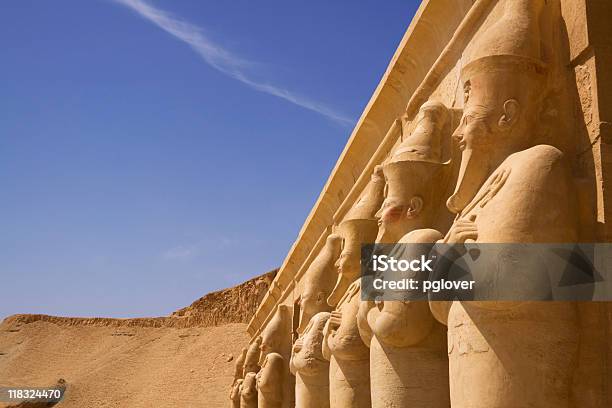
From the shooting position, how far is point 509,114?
10.9 ft

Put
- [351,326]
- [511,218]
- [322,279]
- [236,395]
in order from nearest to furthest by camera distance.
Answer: [511,218]
[351,326]
[322,279]
[236,395]

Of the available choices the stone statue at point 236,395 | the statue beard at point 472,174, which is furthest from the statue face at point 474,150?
the stone statue at point 236,395

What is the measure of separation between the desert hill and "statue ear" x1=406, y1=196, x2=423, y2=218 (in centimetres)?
2211

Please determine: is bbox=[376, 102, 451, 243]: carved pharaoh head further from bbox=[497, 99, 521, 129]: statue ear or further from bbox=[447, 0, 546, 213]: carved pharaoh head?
bbox=[497, 99, 521, 129]: statue ear

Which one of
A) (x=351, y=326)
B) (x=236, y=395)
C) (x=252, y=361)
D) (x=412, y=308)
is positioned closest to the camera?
(x=412, y=308)

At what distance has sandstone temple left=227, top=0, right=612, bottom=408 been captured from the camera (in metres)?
2.87

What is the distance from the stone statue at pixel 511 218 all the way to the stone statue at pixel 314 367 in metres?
2.96

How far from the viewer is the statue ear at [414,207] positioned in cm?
423

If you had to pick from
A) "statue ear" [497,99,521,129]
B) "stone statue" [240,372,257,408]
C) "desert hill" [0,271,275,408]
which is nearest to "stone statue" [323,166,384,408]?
"statue ear" [497,99,521,129]

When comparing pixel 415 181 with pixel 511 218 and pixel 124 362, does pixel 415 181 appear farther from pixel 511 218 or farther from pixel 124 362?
pixel 124 362

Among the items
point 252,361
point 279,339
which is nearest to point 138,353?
point 252,361

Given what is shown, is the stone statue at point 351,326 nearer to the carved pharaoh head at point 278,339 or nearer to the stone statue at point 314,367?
the stone statue at point 314,367

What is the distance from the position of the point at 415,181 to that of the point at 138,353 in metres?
30.8

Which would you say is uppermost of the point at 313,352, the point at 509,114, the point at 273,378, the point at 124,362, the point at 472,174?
the point at 124,362
